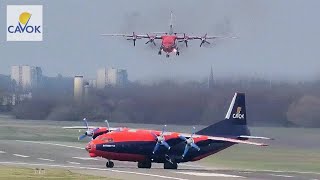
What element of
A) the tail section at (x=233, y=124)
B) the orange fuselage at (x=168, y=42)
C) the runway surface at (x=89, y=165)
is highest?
the orange fuselage at (x=168, y=42)

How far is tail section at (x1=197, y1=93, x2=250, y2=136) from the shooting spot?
82.8 meters

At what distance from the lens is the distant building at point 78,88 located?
329 feet

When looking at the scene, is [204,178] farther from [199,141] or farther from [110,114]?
[110,114]

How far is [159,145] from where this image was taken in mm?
78438

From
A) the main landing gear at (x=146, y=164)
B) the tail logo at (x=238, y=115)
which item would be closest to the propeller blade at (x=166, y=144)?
the main landing gear at (x=146, y=164)

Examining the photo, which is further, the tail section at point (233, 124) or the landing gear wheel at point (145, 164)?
the tail section at point (233, 124)

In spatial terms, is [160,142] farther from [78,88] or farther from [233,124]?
[78,88]

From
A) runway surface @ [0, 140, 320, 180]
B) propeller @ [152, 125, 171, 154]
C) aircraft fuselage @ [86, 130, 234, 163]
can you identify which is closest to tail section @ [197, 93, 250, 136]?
aircraft fuselage @ [86, 130, 234, 163]

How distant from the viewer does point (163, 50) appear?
93.3m

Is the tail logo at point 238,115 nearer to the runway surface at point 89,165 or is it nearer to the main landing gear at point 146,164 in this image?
the runway surface at point 89,165

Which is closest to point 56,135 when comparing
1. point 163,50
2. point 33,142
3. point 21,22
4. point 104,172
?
point 33,142

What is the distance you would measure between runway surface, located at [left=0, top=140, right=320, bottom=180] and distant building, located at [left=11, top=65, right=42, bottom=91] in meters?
5.39

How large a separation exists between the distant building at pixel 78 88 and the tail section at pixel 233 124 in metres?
19.4

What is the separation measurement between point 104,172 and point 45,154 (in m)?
21.6
